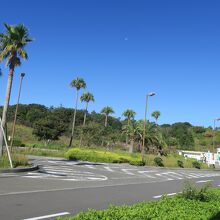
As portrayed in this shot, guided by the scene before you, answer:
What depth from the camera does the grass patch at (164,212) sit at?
7164 mm

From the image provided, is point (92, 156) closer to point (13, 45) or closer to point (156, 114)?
point (13, 45)

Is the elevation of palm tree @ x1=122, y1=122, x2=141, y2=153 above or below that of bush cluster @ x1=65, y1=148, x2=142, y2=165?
→ above

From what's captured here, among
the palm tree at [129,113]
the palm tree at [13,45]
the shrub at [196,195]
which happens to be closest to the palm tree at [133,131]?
the palm tree at [129,113]

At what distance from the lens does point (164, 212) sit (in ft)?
27.3

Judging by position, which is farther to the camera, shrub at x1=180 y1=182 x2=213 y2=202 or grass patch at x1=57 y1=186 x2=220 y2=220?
shrub at x1=180 y1=182 x2=213 y2=202

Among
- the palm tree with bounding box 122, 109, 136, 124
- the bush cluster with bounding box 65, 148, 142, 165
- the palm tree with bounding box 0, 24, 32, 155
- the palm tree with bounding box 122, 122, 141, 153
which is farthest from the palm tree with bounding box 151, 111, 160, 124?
the palm tree with bounding box 0, 24, 32, 155

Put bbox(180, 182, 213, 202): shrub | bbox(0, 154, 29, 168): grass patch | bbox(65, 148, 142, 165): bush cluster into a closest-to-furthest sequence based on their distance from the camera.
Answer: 1. bbox(180, 182, 213, 202): shrub
2. bbox(0, 154, 29, 168): grass patch
3. bbox(65, 148, 142, 165): bush cluster

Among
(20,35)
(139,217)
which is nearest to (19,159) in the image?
(20,35)

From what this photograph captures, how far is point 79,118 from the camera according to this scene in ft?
381

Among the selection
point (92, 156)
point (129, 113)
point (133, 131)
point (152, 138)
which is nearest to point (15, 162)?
point (92, 156)

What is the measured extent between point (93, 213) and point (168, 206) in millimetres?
2707

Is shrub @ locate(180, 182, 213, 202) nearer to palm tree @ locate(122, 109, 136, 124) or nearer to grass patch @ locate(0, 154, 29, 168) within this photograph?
grass patch @ locate(0, 154, 29, 168)

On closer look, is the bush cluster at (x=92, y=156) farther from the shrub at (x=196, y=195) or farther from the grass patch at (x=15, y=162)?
the shrub at (x=196, y=195)

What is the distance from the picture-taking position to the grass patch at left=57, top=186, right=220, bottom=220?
23.5 feet
